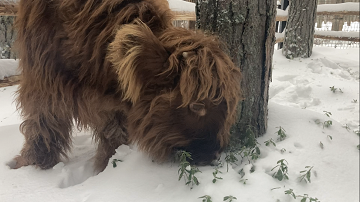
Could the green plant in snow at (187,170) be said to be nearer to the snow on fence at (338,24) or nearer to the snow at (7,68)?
the snow at (7,68)

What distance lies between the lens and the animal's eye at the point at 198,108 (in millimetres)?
1809

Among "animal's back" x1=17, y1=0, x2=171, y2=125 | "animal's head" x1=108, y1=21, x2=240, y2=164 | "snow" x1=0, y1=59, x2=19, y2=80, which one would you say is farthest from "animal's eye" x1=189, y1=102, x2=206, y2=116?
Result: "snow" x1=0, y1=59, x2=19, y2=80

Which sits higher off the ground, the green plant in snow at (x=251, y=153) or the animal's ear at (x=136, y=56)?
the animal's ear at (x=136, y=56)

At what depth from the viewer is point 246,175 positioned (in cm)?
189

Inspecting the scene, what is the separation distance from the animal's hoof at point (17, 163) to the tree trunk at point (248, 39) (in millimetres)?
1859

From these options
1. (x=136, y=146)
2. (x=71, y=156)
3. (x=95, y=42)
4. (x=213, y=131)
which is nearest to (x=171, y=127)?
(x=213, y=131)

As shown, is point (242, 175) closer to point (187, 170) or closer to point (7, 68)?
point (187, 170)

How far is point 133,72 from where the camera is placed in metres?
1.74

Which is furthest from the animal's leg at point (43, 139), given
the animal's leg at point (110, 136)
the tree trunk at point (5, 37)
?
the tree trunk at point (5, 37)

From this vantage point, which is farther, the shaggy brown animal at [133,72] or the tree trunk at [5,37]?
the tree trunk at [5,37]

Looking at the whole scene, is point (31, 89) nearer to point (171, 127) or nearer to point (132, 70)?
point (132, 70)

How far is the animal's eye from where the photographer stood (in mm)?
1809

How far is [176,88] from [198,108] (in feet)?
0.63

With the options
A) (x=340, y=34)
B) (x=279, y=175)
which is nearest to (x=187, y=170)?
(x=279, y=175)
